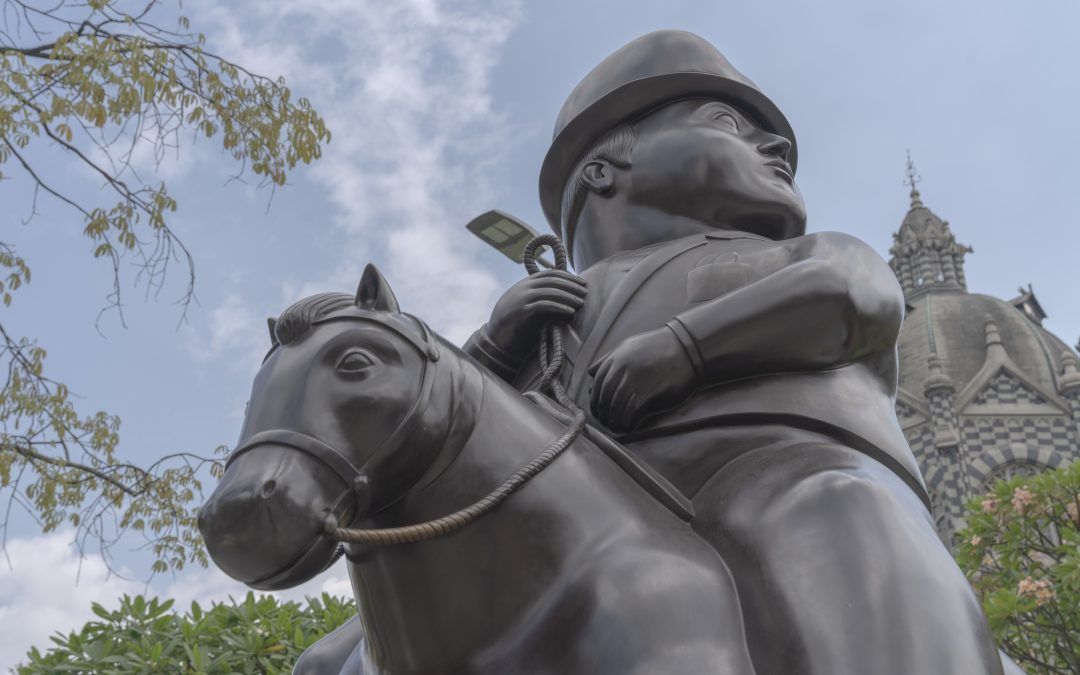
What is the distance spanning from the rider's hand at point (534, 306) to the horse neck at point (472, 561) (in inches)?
21.9

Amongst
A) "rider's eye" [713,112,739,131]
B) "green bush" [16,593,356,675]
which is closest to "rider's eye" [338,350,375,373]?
"rider's eye" [713,112,739,131]

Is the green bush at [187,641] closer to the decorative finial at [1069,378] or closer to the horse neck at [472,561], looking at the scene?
the horse neck at [472,561]

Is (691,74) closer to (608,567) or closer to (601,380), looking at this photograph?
(601,380)

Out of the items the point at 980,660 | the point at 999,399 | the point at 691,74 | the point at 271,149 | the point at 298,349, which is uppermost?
the point at 999,399

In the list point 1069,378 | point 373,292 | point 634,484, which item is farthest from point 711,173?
point 1069,378

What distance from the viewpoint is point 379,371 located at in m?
1.82

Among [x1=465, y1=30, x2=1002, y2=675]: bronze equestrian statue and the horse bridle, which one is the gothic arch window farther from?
the horse bridle

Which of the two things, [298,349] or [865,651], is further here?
[298,349]

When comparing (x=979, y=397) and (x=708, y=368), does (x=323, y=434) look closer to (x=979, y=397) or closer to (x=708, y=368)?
(x=708, y=368)

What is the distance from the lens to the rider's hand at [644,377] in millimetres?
2105

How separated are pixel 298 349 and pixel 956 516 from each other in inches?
1472

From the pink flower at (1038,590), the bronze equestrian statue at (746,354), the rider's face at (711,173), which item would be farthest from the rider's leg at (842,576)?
the pink flower at (1038,590)

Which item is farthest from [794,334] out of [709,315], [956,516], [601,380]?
[956,516]

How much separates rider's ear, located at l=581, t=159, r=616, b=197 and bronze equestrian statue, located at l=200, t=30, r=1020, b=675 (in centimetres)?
33
